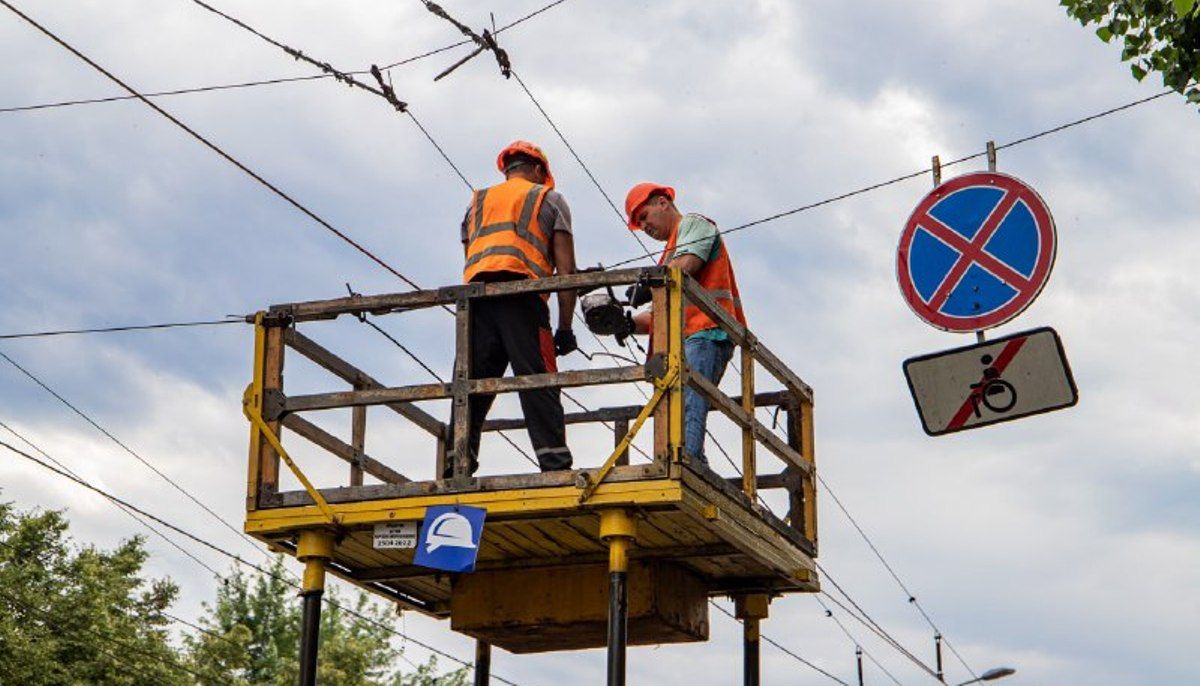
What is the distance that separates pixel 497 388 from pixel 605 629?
200cm

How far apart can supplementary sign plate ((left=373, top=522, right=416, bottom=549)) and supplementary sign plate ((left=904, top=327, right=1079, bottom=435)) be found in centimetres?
282

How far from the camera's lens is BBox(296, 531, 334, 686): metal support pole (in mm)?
10320

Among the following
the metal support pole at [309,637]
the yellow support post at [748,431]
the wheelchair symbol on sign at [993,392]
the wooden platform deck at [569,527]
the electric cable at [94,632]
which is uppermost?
the electric cable at [94,632]

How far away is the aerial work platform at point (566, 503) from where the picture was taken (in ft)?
31.7

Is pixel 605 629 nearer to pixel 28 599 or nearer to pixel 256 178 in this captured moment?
pixel 256 178

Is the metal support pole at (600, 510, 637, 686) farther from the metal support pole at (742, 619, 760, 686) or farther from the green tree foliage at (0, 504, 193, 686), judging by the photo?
the green tree foliage at (0, 504, 193, 686)

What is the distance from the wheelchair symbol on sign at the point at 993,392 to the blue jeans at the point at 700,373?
1.64 m

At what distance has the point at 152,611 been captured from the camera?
45.2 meters

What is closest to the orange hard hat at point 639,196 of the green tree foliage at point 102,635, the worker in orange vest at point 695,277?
the worker in orange vest at point 695,277

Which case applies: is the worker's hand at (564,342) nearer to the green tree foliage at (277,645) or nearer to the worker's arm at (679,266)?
the worker's arm at (679,266)

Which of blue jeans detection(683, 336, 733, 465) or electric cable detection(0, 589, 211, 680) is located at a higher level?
electric cable detection(0, 589, 211, 680)

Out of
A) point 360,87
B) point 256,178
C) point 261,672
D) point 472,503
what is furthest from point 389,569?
point 261,672

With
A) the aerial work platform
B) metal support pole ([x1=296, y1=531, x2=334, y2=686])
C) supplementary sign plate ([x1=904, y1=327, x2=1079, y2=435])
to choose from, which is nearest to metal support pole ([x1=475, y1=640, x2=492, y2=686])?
the aerial work platform

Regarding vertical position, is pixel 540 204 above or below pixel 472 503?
above
